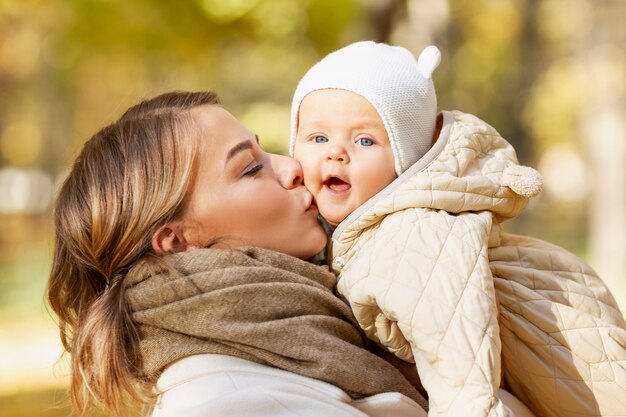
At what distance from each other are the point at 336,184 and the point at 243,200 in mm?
271

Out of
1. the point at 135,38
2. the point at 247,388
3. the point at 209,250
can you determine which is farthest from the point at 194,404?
the point at 135,38

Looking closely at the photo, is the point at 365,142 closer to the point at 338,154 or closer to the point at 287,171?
the point at 338,154

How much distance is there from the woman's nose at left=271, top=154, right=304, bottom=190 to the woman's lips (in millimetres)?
87

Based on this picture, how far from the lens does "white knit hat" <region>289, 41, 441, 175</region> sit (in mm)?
2387

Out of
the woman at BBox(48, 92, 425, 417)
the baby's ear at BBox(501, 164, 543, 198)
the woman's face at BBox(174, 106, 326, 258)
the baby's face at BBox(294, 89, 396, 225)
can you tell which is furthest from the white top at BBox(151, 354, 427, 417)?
the baby's ear at BBox(501, 164, 543, 198)

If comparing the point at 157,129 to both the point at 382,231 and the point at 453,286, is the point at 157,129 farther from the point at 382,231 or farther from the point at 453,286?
the point at 453,286

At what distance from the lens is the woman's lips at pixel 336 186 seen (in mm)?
2367

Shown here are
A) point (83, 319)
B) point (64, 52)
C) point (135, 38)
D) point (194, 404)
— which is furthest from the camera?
point (64, 52)

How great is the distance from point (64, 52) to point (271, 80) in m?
9.56

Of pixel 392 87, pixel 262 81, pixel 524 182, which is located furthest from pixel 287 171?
pixel 262 81

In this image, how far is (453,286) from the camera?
2008 millimetres

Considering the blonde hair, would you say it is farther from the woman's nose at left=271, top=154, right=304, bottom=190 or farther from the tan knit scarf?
the woman's nose at left=271, top=154, right=304, bottom=190

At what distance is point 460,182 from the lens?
7.32 ft

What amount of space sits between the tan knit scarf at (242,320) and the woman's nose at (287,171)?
0.29 m
